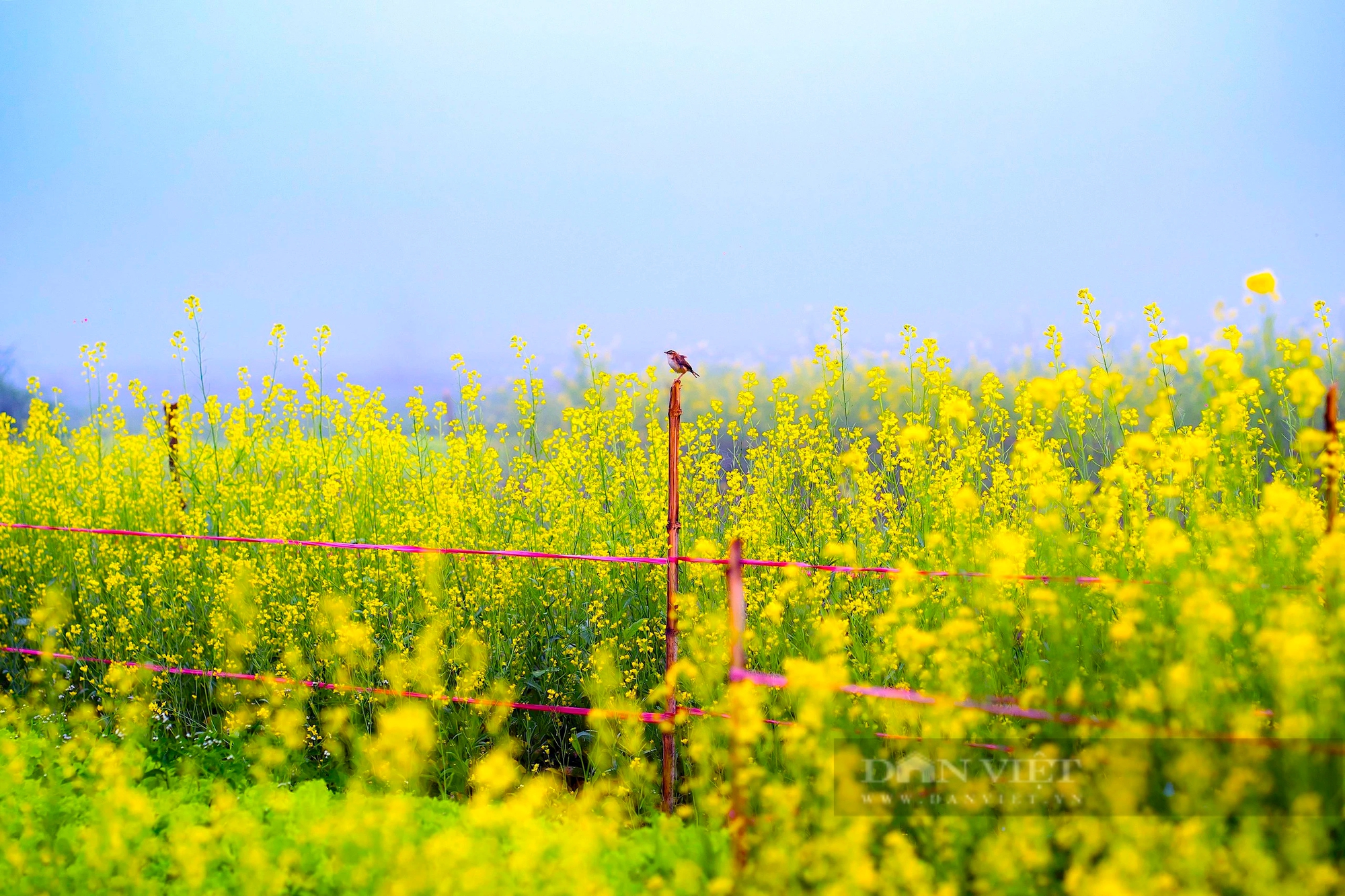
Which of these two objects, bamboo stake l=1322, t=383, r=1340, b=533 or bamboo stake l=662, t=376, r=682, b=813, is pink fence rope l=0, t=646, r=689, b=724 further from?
bamboo stake l=1322, t=383, r=1340, b=533

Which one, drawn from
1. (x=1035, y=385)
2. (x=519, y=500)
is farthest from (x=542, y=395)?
(x=1035, y=385)

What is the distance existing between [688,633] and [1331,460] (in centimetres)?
240

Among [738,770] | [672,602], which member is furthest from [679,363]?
[738,770]

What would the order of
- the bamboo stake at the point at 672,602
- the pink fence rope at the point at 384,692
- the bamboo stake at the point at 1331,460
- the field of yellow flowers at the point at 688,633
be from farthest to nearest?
1. the pink fence rope at the point at 384,692
2. the bamboo stake at the point at 672,602
3. the bamboo stake at the point at 1331,460
4. the field of yellow flowers at the point at 688,633

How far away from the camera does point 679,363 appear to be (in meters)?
3.71

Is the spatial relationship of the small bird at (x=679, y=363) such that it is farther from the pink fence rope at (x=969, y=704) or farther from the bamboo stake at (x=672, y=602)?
the pink fence rope at (x=969, y=704)

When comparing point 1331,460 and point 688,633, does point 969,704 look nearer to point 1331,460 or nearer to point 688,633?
point 1331,460

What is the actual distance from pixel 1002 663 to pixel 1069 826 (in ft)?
2.67

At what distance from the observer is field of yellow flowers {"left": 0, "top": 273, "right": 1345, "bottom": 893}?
6.07 feet

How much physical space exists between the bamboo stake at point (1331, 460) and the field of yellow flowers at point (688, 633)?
0.05 meters

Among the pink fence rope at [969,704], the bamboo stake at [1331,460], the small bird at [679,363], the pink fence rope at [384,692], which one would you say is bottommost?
the pink fence rope at [384,692]

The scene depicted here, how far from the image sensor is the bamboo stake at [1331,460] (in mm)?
2449

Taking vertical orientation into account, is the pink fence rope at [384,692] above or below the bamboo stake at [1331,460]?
below

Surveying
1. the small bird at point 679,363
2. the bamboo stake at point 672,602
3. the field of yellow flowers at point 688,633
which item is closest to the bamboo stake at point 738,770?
the field of yellow flowers at point 688,633
